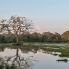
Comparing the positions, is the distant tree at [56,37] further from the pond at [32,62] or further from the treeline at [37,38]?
the pond at [32,62]

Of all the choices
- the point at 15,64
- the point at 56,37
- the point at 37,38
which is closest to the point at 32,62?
the point at 15,64

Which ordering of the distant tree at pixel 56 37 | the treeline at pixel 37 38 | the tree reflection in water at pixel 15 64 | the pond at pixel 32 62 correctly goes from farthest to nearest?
the distant tree at pixel 56 37
the treeline at pixel 37 38
the pond at pixel 32 62
the tree reflection in water at pixel 15 64

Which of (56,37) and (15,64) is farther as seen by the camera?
(56,37)

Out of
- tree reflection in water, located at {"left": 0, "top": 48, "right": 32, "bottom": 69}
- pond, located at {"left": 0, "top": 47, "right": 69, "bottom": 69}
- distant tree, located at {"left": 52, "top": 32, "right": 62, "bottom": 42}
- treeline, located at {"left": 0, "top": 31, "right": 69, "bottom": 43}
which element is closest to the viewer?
tree reflection in water, located at {"left": 0, "top": 48, "right": 32, "bottom": 69}

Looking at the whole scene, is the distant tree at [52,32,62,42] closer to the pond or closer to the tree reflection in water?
the pond

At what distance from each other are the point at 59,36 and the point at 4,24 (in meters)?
22.8

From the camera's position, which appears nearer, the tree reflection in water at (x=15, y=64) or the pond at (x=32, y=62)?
the tree reflection in water at (x=15, y=64)

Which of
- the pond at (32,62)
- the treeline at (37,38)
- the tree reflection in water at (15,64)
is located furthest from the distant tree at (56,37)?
the tree reflection in water at (15,64)

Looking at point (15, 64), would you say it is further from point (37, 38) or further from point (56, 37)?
point (56, 37)

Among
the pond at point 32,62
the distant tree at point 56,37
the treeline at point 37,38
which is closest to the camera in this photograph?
the pond at point 32,62

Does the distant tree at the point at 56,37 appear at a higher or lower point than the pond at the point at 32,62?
higher

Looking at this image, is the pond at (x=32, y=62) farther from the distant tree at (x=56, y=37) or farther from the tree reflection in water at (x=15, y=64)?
the distant tree at (x=56, y=37)

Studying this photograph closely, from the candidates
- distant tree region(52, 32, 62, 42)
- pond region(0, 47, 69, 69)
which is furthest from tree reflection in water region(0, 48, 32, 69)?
distant tree region(52, 32, 62, 42)

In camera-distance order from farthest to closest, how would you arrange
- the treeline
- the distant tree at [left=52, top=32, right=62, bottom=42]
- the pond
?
the distant tree at [left=52, top=32, right=62, bottom=42], the treeline, the pond
